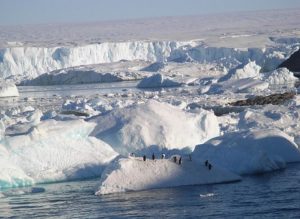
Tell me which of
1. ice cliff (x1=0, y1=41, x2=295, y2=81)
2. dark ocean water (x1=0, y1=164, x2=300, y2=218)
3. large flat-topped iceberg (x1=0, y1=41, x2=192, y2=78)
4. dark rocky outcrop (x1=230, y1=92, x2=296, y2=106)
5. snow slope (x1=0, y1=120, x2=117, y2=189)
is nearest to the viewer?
dark ocean water (x1=0, y1=164, x2=300, y2=218)

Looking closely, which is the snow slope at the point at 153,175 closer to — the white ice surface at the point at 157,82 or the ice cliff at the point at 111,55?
the white ice surface at the point at 157,82

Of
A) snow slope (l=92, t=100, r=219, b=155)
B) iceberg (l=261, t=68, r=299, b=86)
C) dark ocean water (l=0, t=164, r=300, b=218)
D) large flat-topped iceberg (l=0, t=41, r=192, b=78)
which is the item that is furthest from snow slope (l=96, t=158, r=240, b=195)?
large flat-topped iceberg (l=0, t=41, r=192, b=78)

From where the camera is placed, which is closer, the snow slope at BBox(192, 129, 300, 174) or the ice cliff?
the snow slope at BBox(192, 129, 300, 174)

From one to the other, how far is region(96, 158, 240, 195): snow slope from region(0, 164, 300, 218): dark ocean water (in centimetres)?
29

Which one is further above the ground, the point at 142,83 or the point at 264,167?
the point at 264,167

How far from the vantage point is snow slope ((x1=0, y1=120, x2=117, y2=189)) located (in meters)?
17.1

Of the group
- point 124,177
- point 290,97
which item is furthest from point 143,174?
point 290,97

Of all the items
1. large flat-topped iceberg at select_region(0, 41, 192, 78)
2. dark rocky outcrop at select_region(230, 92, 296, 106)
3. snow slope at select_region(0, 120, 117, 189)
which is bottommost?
large flat-topped iceberg at select_region(0, 41, 192, 78)

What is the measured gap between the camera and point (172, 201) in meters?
14.2

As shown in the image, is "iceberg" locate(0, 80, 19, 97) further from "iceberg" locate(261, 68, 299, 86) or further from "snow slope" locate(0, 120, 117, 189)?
"snow slope" locate(0, 120, 117, 189)

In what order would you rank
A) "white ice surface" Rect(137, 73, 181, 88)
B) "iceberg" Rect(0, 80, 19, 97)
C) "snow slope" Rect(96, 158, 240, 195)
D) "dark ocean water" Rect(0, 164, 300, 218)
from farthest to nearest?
"white ice surface" Rect(137, 73, 181, 88) < "iceberg" Rect(0, 80, 19, 97) < "snow slope" Rect(96, 158, 240, 195) < "dark ocean water" Rect(0, 164, 300, 218)

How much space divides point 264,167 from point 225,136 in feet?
4.70

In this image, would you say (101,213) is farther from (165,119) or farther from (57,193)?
(165,119)

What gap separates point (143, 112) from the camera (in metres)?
19.9
